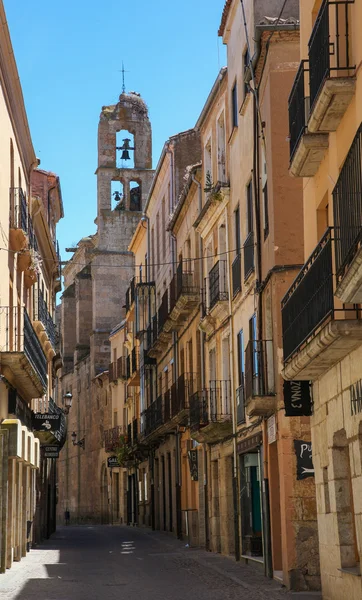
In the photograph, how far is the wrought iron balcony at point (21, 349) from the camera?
21.0 meters

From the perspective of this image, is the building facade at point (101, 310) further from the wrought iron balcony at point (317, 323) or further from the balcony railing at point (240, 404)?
the wrought iron balcony at point (317, 323)

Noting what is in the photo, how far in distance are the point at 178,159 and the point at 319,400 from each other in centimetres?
2219

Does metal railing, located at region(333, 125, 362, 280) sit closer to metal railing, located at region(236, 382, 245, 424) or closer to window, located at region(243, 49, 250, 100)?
window, located at region(243, 49, 250, 100)

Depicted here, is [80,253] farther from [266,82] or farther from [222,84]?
[266,82]

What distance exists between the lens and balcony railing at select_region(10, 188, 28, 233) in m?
22.8

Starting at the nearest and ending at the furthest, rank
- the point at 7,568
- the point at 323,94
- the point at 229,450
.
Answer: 1. the point at 323,94
2. the point at 7,568
3. the point at 229,450

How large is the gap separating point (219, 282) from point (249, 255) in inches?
127

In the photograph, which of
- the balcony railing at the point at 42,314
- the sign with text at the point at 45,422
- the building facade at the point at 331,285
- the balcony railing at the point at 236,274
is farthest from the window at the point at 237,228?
the building facade at the point at 331,285

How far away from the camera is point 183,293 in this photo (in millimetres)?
29922

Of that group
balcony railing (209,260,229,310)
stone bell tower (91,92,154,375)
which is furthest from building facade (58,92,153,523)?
balcony railing (209,260,229,310)

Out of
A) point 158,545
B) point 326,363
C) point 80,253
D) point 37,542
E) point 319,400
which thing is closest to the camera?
point 326,363

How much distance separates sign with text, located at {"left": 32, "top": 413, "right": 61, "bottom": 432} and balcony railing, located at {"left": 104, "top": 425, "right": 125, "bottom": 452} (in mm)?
24730

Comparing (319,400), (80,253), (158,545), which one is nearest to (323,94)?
(319,400)

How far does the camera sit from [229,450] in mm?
24422
